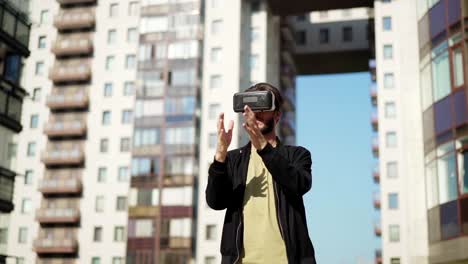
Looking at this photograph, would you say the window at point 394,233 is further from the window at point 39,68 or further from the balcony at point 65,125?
the window at point 39,68

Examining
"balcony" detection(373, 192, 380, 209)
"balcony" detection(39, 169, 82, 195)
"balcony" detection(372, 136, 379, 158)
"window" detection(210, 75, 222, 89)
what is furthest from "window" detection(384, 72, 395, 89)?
"balcony" detection(39, 169, 82, 195)

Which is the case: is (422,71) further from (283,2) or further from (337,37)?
(337,37)

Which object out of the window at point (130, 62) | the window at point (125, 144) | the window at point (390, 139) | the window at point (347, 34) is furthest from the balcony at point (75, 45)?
the window at point (390, 139)

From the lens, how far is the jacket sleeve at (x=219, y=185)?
366 centimetres

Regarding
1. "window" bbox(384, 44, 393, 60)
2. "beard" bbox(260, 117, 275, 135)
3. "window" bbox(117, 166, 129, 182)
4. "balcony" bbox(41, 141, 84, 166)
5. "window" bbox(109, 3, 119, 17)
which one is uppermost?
"window" bbox(109, 3, 119, 17)

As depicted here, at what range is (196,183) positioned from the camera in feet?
192

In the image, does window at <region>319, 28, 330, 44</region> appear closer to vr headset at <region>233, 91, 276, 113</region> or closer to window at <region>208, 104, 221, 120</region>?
window at <region>208, 104, 221, 120</region>

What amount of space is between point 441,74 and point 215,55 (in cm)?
3627

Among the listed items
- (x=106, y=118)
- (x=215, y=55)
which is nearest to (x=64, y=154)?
(x=106, y=118)

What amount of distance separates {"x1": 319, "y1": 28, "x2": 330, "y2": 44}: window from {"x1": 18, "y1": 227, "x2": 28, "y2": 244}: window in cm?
3444

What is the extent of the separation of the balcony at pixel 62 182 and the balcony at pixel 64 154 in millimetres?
896

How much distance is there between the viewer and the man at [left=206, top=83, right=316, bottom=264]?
350 cm

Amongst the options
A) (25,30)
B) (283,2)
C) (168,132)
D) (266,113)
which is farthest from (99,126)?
(266,113)

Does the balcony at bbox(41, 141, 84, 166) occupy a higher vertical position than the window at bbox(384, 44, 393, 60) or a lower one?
lower
